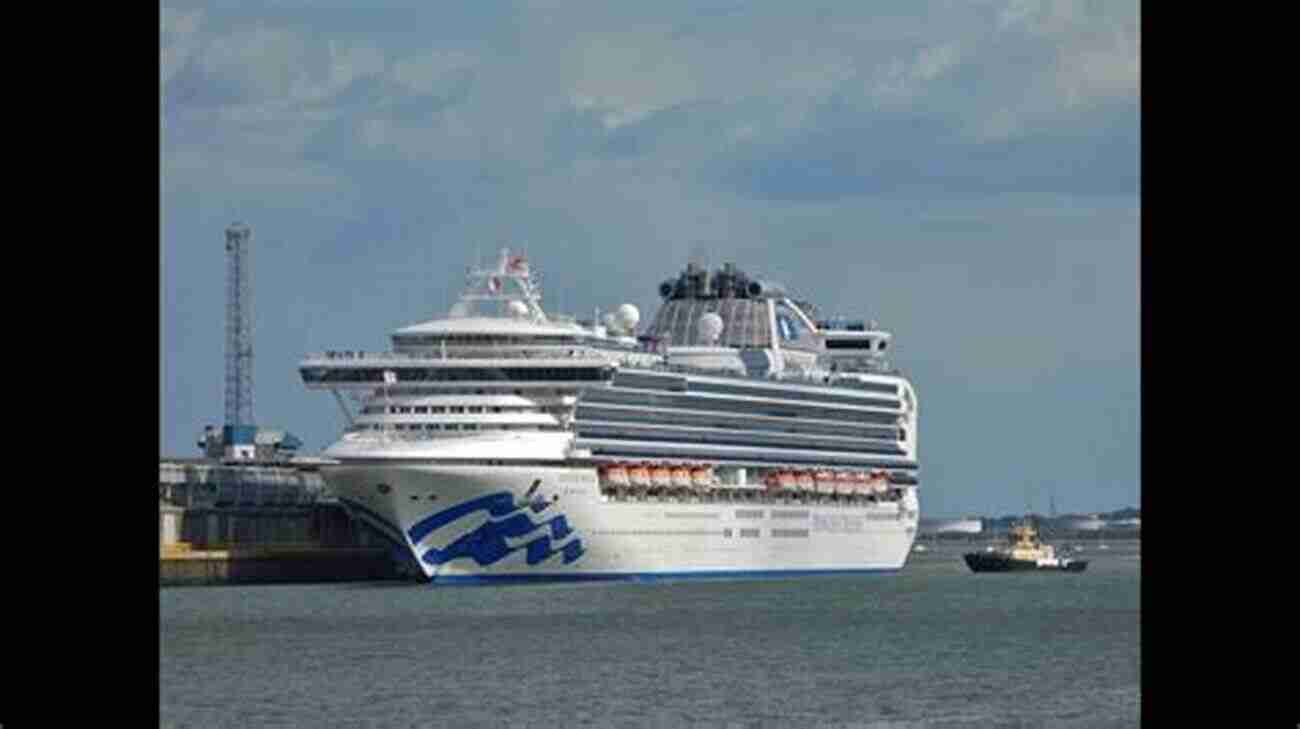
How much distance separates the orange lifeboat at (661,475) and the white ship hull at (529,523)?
1.90ft

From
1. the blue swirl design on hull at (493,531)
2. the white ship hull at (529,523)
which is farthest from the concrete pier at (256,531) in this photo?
the blue swirl design on hull at (493,531)

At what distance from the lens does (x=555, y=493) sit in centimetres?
8106

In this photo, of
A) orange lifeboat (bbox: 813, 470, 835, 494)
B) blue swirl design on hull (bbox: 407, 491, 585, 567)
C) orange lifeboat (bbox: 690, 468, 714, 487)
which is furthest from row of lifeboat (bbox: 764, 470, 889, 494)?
blue swirl design on hull (bbox: 407, 491, 585, 567)

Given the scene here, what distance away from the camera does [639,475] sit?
85812 millimetres

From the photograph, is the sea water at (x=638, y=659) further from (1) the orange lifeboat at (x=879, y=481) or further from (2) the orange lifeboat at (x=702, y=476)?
(1) the orange lifeboat at (x=879, y=481)

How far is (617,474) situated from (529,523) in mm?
4586

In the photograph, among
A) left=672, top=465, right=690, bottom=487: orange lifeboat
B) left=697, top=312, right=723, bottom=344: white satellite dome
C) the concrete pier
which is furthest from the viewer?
left=697, top=312, right=723, bottom=344: white satellite dome

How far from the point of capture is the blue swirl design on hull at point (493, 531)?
260 ft

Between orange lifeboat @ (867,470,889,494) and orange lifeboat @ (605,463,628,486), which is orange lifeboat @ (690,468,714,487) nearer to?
orange lifeboat @ (605,463,628,486)

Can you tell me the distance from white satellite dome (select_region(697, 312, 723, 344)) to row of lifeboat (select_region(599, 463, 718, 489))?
1222 centimetres

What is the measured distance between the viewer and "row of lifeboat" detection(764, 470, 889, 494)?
95.1 meters
